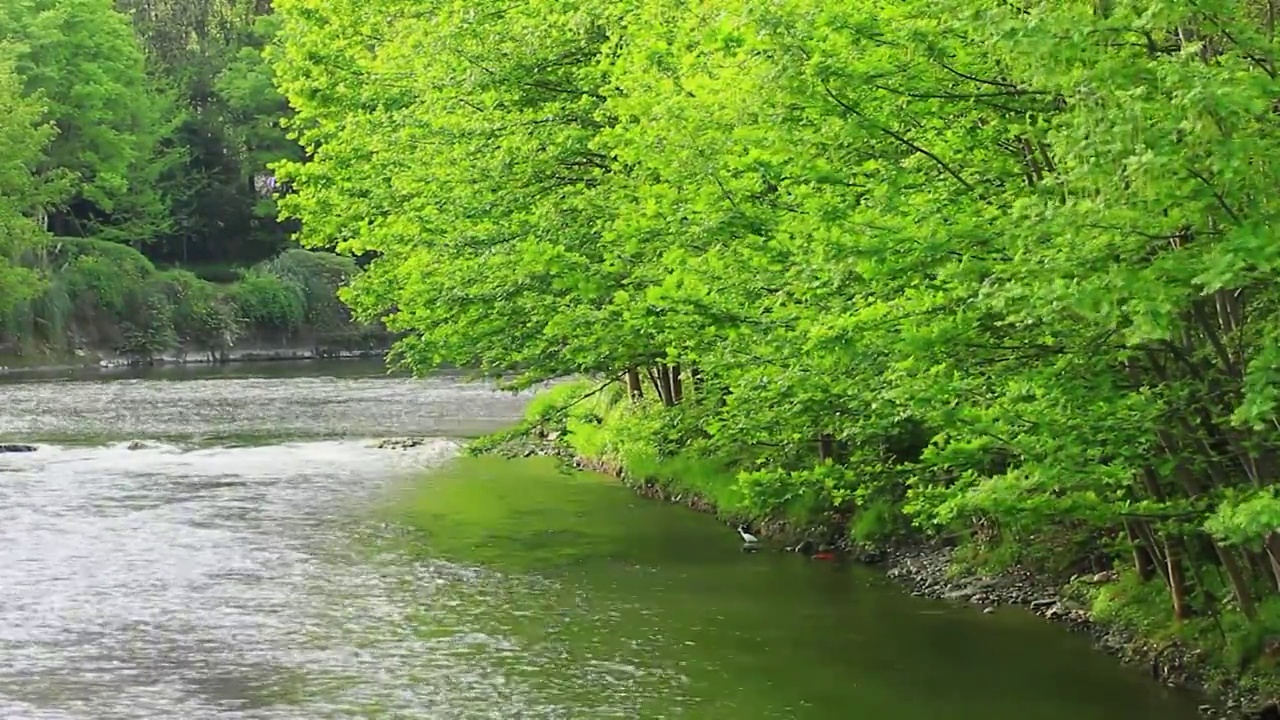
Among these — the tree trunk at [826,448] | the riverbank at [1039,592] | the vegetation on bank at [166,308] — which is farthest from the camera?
the vegetation on bank at [166,308]

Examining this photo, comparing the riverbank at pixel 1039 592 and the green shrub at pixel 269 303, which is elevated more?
the green shrub at pixel 269 303

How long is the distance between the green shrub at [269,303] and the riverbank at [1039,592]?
52172mm

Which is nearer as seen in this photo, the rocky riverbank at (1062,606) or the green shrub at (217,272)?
the rocky riverbank at (1062,606)

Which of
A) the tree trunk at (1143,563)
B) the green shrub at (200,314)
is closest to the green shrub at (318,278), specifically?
the green shrub at (200,314)

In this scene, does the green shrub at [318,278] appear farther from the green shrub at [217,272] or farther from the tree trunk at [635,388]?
the tree trunk at [635,388]

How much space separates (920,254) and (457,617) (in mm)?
9581

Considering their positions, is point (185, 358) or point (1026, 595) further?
point (185, 358)

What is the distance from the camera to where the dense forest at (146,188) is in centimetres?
7494

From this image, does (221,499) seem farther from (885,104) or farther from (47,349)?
(47,349)

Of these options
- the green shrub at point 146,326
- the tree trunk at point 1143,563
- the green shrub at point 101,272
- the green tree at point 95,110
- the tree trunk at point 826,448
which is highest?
the green tree at point 95,110

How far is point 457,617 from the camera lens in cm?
2172

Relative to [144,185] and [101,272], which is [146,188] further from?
[101,272]

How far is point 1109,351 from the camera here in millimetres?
14633

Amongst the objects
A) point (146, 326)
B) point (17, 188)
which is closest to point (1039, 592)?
point (17, 188)
